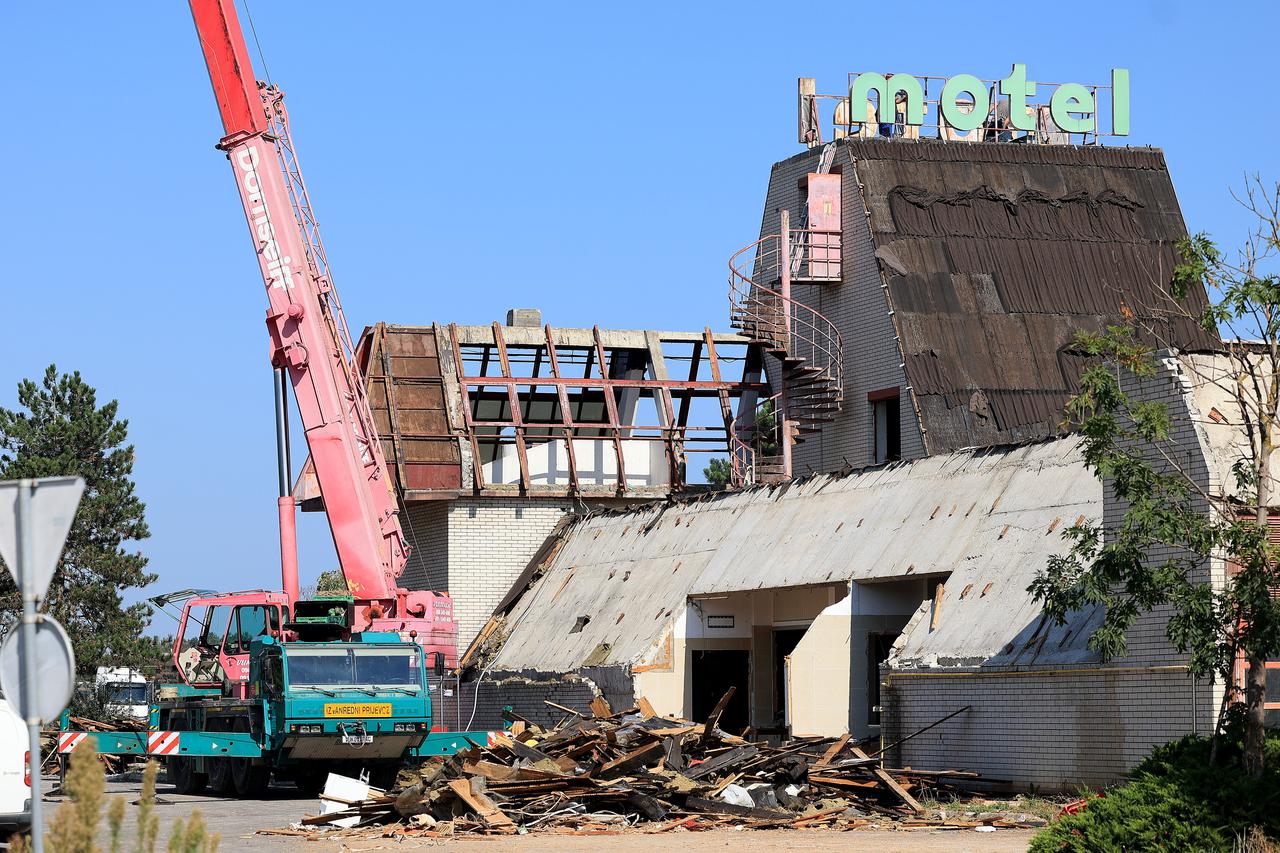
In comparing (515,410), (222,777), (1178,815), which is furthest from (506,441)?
(1178,815)

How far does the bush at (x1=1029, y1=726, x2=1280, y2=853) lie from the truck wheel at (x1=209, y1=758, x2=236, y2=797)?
16.4 meters

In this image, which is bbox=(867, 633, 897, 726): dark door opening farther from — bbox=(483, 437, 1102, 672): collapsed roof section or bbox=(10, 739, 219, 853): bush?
bbox=(10, 739, 219, 853): bush

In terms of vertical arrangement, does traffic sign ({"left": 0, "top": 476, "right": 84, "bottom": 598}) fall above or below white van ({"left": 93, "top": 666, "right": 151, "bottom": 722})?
above

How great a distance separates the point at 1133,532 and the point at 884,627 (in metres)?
11.5

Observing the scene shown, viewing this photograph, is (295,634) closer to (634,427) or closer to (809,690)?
(809,690)

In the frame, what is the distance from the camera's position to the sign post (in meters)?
9.46

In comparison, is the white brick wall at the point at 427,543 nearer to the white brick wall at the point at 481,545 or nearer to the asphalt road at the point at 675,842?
the white brick wall at the point at 481,545

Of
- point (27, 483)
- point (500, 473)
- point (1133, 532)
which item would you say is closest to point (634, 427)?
point (500, 473)

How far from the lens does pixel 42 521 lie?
31.5 ft

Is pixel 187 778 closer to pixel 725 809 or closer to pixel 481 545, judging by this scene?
pixel 481 545

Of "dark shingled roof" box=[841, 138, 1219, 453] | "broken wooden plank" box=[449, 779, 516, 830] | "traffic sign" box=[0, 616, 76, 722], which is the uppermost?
"dark shingled roof" box=[841, 138, 1219, 453]

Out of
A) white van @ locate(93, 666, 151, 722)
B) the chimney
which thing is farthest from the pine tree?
the chimney

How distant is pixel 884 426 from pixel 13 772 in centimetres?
2586

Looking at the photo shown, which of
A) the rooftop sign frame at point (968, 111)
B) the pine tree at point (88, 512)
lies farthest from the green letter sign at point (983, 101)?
the pine tree at point (88, 512)
